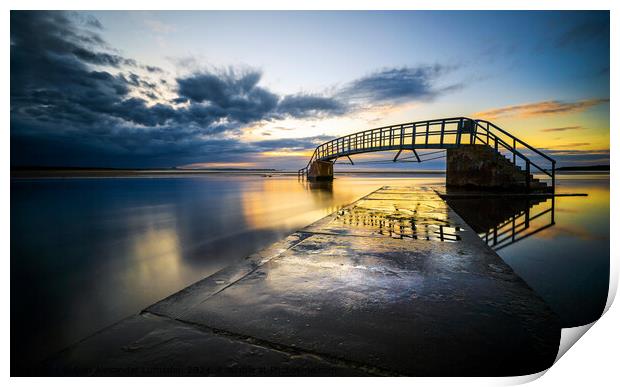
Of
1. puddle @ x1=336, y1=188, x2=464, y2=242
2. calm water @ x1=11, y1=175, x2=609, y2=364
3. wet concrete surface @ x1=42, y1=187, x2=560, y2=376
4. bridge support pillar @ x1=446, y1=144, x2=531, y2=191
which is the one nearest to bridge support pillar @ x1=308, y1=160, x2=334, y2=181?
bridge support pillar @ x1=446, y1=144, x2=531, y2=191

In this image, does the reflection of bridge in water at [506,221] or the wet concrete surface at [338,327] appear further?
the reflection of bridge in water at [506,221]

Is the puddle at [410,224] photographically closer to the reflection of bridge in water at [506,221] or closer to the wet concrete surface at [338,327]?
the reflection of bridge in water at [506,221]

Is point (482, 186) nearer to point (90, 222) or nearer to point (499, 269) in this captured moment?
point (499, 269)

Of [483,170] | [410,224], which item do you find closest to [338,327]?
Answer: [410,224]

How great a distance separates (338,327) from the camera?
1.53 m

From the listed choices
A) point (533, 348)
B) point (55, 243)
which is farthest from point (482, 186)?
point (55, 243)

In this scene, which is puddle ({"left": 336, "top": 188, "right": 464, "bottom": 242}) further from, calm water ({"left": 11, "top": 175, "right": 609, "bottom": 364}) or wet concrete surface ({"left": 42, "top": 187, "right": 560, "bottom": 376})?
wet concrete surface ({"left": 42, "top": 187, "right": 560, "bottom": 376})

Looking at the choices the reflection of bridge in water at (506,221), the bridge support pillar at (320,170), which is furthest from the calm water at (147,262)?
the bridge support pillar at (320,170)

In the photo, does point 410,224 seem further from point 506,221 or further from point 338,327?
point 338,327

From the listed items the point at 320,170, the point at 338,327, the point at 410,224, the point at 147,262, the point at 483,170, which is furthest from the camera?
the point at 320,170

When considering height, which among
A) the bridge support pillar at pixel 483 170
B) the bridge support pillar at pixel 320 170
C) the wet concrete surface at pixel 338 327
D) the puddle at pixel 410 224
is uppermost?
the bridge support pillar at pixel 320 170

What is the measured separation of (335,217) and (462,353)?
437cm

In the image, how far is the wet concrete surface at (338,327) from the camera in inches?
50.6

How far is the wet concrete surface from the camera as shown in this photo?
4.22ft
